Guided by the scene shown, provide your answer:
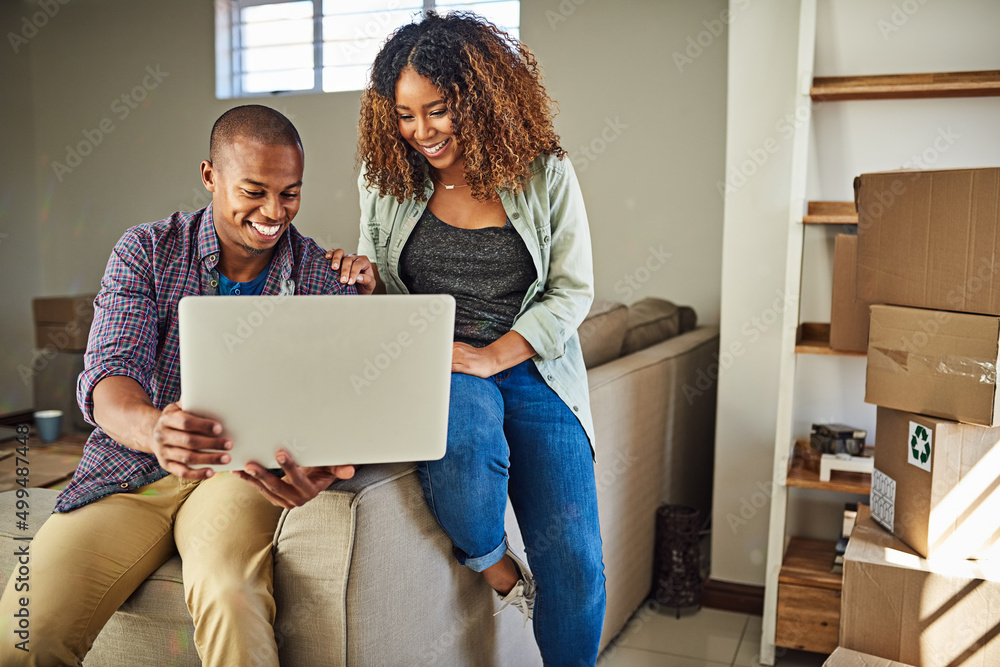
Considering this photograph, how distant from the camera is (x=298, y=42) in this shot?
4637mm

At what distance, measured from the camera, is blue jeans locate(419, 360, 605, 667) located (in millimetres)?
1295

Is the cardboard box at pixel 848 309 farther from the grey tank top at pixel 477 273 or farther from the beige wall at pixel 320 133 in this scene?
the beige wall at pixel 320 133

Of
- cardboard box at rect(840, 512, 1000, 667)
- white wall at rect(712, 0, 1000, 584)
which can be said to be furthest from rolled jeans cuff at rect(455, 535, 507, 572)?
white wall at rect(712, 0, 1000, 584)

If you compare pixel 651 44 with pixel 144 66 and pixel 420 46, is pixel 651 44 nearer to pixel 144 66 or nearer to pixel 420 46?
pixel 420 46

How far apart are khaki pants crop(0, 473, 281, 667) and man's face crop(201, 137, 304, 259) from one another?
39cm

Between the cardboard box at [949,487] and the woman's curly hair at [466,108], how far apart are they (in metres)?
0.92

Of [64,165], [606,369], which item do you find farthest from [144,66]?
[606,369]

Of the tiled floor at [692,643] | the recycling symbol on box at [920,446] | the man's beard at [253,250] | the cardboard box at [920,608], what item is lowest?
the tiled floor at [692,643]

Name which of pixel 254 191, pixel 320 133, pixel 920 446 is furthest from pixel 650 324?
pixel 320 133

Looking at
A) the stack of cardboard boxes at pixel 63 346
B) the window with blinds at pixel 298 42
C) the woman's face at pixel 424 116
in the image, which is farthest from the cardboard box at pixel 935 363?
the stack of cardboard boxes at pixel 63 346

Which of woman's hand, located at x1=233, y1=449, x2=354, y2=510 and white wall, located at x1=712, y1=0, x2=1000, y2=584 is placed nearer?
woman's hand, located at x1=233, y1=449, x2=354, y2=510

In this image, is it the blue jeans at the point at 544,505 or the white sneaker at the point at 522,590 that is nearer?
the blue jeans at the point at 544,505

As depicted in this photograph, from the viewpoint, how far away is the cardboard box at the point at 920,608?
155cm

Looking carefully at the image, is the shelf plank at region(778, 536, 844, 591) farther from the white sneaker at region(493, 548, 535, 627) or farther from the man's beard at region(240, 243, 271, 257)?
the man's beard at region(240, 243, 271, 257)
